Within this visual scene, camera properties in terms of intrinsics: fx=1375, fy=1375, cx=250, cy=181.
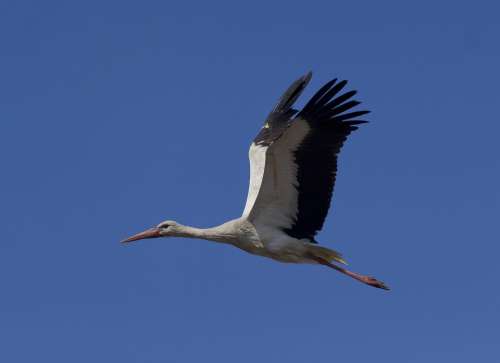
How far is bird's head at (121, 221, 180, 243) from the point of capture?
68.4 ft

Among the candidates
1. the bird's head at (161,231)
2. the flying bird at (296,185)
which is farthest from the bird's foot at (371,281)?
the bird's head at (161,231)

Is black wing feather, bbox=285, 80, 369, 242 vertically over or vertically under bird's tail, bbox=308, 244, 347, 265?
over

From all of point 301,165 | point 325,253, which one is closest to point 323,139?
point 301,165

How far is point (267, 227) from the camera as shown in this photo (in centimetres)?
1980

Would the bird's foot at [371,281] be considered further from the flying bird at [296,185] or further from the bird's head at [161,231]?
the bird's head at [161,231]

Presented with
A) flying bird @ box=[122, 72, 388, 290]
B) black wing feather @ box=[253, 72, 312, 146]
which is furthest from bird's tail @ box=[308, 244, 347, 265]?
black wing feather @ box=[253, 72, 312, 146]

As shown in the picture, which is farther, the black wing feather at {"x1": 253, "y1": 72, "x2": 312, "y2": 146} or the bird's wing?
the black wing feather at {"x1": 253, "y1": 72, "x2": 312, "y2": 146}

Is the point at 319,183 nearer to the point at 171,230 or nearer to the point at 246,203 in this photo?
the point at 246,203

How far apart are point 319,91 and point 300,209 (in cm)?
182

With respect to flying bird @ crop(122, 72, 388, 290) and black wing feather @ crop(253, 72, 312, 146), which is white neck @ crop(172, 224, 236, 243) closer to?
flying bird @ crop(122, 72, 388, 290)

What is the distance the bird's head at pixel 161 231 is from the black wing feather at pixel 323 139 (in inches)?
87.6

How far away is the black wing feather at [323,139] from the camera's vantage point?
19219 mm

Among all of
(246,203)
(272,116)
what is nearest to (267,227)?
(246,203)

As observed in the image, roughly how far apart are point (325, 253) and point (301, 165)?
1.37 m
